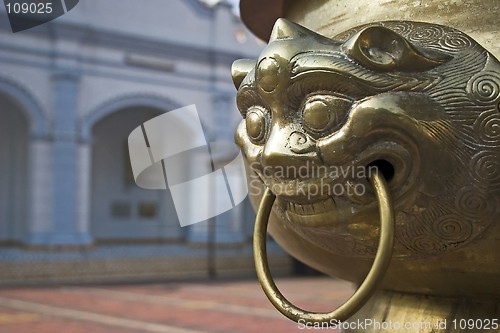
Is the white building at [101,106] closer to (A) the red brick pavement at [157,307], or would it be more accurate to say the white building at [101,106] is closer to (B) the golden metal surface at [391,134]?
(A) the red brick pavement at [157,307]

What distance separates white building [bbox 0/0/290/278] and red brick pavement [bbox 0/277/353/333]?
1.93 metres

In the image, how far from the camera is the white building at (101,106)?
7777 mm

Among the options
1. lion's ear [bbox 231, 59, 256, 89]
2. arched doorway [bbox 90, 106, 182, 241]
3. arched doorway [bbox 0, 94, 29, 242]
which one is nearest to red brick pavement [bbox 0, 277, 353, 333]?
arched doorway [bbox 0, 94, 29, 242]

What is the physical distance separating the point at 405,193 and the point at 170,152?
9610 mm

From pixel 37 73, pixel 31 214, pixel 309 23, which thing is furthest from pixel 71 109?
pixel 309 23

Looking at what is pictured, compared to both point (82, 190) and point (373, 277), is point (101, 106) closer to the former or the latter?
point (82, 190)

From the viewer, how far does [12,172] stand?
9102mm

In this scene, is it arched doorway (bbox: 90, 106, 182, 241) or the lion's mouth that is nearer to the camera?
the lion's mouth

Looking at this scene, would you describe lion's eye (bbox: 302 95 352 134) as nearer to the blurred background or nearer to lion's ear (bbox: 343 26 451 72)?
lion's ear (bbox: 343 26 451 72)

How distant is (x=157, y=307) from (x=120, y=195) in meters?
5.52

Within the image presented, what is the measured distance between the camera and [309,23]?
815 mm

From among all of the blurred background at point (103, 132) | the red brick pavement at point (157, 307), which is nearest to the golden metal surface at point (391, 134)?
the red brick pavement at point (157, 307)

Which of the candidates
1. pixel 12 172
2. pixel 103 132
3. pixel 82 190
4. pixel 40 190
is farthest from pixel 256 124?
pixel 103 132

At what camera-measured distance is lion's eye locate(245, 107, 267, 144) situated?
0.61 meters
